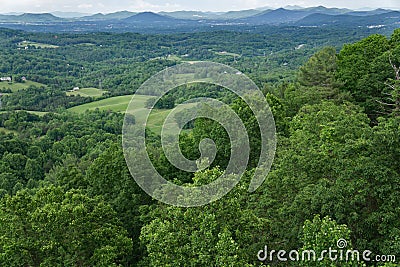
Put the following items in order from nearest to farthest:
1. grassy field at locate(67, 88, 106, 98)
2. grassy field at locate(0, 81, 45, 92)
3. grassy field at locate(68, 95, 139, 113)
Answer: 1. grassy field at locate(68, 95, 139, 113)
2. grassy field at locate(67, 88, 106, 98)
3. grassy field at locate(0, 81, 45, 92)

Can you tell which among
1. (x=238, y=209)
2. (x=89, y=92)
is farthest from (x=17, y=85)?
(x=238, y=209)

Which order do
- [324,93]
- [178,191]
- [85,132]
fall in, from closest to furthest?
[178,191], [324,93], [85,132]

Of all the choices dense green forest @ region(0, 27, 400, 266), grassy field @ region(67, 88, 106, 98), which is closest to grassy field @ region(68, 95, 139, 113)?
grassy field @ region(67, 88, 106, 98)

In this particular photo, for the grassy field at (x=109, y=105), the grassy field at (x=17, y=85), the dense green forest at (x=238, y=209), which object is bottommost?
the grassy field at (x=109, y=105)

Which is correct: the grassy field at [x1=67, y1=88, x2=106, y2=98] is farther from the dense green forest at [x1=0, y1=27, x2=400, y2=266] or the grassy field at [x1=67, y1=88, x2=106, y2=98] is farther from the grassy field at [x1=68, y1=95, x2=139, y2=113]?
the dense green forest at [x1=0, y1=27, x2=400, y2=266]

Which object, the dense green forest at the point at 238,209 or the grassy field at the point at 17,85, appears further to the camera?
the grassy field at the point at 17,85

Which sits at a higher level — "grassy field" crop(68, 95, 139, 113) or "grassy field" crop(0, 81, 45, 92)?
"grassy field" crop(0, 81, 45, 92)

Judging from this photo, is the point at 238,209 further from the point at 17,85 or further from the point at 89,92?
the point at 17,85

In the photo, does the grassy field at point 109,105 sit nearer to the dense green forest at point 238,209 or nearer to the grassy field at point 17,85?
the grassy field at point 17,85

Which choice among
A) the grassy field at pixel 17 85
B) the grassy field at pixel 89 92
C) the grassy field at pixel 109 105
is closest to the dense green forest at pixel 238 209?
the grassy field at pixel 109 105

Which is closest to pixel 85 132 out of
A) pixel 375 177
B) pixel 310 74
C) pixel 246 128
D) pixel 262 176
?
pixel 310 74

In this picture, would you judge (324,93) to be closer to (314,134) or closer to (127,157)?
(314,134)
